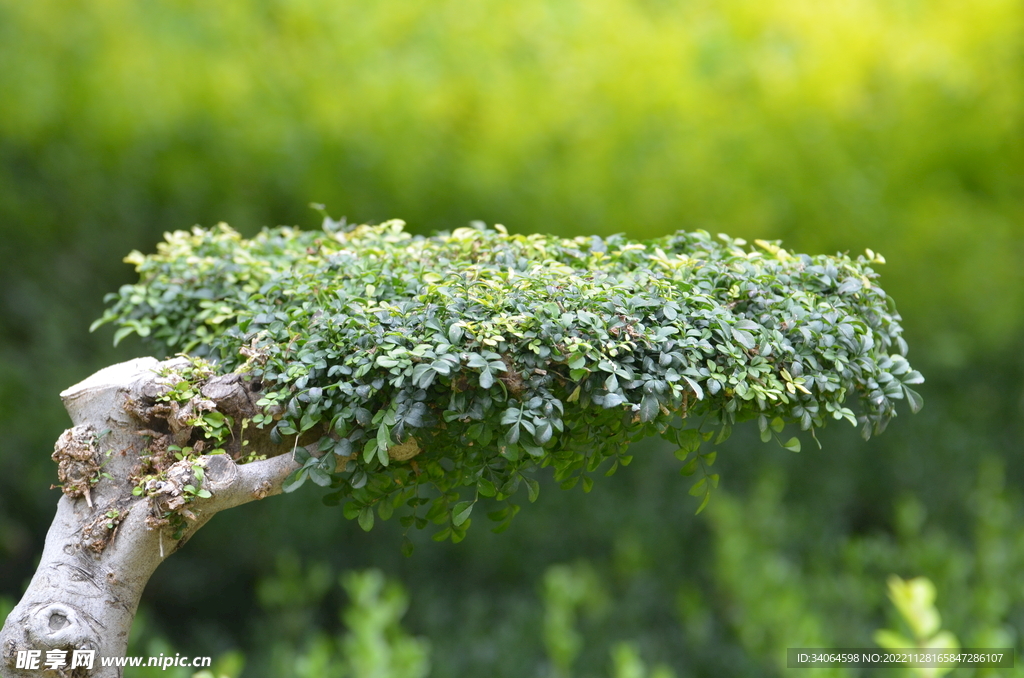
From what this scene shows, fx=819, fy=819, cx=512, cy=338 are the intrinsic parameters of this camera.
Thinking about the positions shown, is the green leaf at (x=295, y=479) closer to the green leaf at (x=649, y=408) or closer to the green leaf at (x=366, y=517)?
the green leaf at (x=366, y=517)

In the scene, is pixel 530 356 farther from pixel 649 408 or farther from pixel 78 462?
pixel 78 462

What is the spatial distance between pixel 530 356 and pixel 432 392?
0.41 feet

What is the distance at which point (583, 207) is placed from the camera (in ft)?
8.78

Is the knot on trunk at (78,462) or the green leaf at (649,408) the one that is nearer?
the green leaf at (649,408)

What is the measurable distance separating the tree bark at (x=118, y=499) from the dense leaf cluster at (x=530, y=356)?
0.24ft

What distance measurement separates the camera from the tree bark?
3.26 feet

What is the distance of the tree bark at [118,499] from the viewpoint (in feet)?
3.26

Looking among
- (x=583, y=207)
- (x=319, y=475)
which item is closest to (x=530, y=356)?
(x=319, y=475)

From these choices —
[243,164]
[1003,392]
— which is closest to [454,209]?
[243,164]

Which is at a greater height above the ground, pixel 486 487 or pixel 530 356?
pixel 530 356

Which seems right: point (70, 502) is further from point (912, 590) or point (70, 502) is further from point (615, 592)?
point (615, 592)

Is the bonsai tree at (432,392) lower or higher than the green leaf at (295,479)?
higher

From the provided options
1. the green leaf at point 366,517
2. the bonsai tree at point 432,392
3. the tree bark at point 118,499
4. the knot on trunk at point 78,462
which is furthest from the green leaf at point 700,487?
the knot on trunk at point 78,462

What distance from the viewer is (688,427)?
107 centimetres
